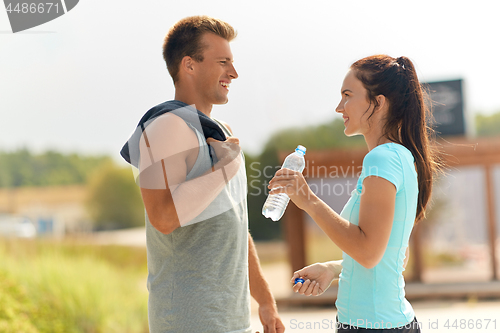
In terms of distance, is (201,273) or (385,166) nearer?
(385,166)

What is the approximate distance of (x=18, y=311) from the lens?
507 cm

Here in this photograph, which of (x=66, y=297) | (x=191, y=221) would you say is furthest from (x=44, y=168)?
(x=191, y=221)

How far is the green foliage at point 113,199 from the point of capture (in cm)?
1733

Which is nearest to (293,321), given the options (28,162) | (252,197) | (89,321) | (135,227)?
(89,321)

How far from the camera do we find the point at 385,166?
164cm

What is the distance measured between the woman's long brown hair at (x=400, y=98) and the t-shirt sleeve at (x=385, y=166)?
0.17 meters

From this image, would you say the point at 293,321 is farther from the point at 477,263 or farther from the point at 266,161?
the point at 266,161

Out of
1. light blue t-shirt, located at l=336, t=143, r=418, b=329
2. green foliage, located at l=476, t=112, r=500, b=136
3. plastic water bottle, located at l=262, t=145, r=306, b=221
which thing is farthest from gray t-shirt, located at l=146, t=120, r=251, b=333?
green foliage, located at l=476, t=112, r=500, b=136

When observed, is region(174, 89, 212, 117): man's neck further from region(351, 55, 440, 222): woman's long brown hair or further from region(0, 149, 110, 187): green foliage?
region(0, 149, 110, 187): green foliage

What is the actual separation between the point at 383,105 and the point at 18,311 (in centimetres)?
484

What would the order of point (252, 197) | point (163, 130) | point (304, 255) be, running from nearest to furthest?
point (163, 130) < point (304, 255) < point (252, 197)

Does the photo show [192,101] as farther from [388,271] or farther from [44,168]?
[44,168]

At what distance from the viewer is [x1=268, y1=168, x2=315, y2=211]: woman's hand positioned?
1.70 m

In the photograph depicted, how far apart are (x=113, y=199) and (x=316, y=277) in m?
16.4
